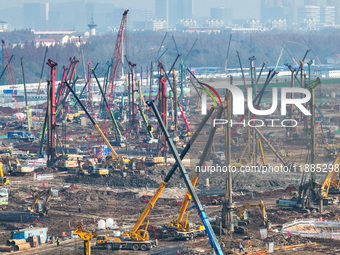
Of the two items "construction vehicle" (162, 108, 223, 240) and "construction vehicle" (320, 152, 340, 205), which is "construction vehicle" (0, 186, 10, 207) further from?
"construction vehicle" (320, 152, 340, 205)

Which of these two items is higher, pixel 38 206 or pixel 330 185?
pixel 38 206

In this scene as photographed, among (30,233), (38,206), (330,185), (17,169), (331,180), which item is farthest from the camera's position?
(17,169)

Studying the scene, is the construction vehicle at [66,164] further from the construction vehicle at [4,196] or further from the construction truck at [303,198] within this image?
the construction truck at [303,198]

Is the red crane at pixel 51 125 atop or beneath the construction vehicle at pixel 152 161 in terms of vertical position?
atop

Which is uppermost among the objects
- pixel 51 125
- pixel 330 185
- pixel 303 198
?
pixel 51 125

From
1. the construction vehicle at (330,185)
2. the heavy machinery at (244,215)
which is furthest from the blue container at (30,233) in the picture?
the construction vehicle at (330,185)

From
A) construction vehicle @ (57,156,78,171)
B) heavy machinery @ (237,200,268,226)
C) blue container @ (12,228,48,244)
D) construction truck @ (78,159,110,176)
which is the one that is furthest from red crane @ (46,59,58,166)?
blue container @ (12,228,48,244)

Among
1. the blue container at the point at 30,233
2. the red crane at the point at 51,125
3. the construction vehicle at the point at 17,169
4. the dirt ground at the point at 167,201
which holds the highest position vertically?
the red crane at the point at 51,125

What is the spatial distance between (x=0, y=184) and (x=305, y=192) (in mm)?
18685

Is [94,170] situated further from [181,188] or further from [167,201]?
[167,201]

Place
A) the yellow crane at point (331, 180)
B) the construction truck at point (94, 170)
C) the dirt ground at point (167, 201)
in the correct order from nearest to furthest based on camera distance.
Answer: the dirt ground at point (167, 201) < the yellow crane at point (331, 180) < the construction truck at point (94, 170)

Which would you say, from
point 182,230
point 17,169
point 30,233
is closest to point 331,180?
point 182,230

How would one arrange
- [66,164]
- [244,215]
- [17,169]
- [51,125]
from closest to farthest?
[244,215], [17,169], [66,164], [51,125]

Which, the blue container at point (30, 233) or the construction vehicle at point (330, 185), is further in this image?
the construction vehicle at point (330, 185)
